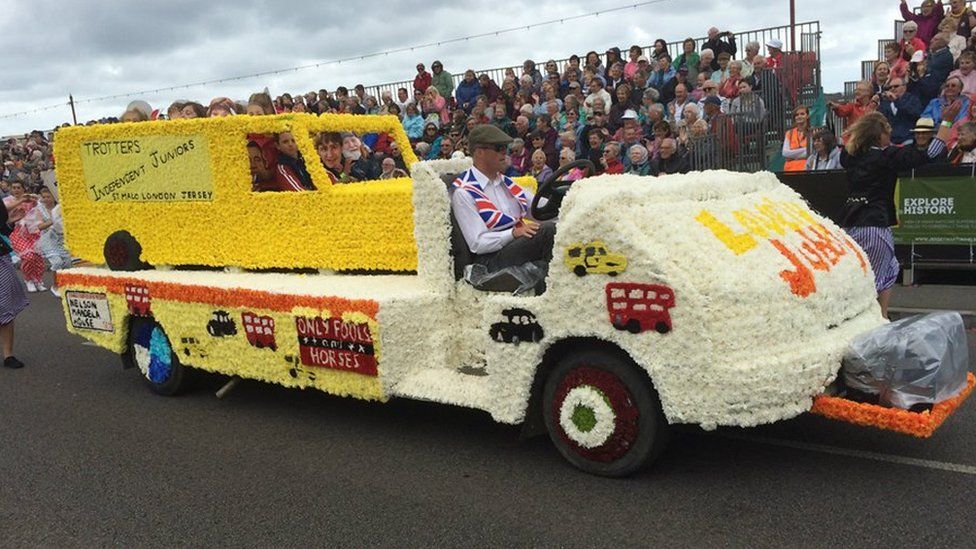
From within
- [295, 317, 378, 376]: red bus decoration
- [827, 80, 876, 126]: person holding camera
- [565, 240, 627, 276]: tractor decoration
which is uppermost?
[827, 80, 876, 126]: person holding camera

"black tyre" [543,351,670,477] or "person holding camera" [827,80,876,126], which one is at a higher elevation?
"person holding camera" [827,80,876,126]

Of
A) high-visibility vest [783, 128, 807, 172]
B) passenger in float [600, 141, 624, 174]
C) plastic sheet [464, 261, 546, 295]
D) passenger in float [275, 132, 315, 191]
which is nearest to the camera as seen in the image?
plastic sheet [464, 261, 546, 295]

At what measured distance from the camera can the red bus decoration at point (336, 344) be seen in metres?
4.90

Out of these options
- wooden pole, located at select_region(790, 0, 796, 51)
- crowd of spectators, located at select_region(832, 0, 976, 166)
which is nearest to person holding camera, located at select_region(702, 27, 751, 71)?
wooden pole, located at select_region(790, 0, 796, 51)

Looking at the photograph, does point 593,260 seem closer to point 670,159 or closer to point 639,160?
point 670,159

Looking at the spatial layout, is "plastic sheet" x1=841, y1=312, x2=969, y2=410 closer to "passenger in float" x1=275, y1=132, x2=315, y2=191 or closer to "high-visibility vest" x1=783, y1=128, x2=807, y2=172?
"passenger in float" x1=275, y1=132, x2=315, y2=191

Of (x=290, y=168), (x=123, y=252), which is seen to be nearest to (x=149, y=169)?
(x=123, y=252)

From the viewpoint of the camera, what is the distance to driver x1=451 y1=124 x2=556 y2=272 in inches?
188

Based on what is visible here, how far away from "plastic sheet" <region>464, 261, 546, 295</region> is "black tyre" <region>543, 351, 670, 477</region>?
47 cm

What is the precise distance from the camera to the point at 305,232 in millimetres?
5734

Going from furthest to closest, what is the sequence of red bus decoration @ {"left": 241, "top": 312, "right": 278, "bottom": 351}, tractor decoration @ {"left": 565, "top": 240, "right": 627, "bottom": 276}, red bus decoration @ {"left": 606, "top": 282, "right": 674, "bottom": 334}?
red bus decoration @ {"left": 241, "top": 312, "right": 278, "bottom": 351} < tractor decoration @ {"left": 565, "top": 240, "right": 627, "bottom": 276} < red bus decoration @ {"left": 606, "top": 282, "right": 674, "bottom": 334}

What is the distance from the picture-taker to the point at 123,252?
6.59 m

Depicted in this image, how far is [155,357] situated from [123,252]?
0.86 m

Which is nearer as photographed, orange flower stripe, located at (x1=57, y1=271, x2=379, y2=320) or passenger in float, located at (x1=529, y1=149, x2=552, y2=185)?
orange flower stripe, located at (x1=57, y1=271, x2=379, y2=320)
